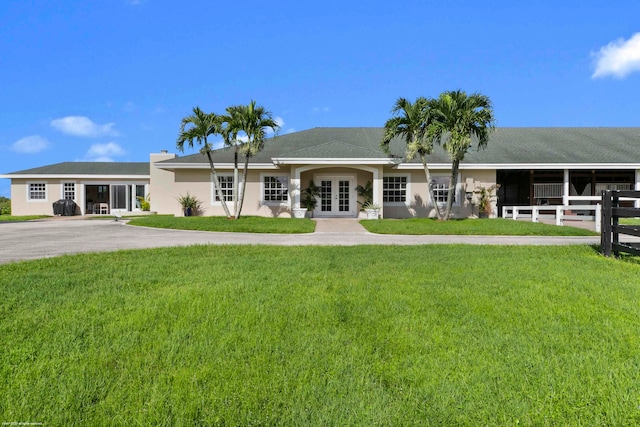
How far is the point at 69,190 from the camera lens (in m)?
26.6

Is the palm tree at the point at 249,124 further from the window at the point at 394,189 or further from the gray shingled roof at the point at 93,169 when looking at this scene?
the gray shingled roof at the point at 93,169

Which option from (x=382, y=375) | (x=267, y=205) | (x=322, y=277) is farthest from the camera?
(x=267, y=205)

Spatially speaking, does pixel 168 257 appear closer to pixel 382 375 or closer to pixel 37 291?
pixel 37 291

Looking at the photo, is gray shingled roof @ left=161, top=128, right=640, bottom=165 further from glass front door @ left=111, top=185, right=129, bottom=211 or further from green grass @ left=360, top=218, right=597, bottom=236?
glass front door @ left=111, top=185, right=129, bottom=211

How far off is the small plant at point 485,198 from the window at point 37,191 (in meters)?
28.3

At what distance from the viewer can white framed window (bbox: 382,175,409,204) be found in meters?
21.5

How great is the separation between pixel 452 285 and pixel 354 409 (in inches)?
129

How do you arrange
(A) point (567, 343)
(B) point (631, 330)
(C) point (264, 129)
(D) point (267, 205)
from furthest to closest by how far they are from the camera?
1. (D) point (267, 205)
2. (C) point (264, 129)
3. (B) point (631, 330)
4. (A) point (567, 343)

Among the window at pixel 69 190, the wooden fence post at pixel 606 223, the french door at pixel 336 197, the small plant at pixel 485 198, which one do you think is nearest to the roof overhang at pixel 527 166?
the small plant at pixel 485 198

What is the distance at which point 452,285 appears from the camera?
5.22m

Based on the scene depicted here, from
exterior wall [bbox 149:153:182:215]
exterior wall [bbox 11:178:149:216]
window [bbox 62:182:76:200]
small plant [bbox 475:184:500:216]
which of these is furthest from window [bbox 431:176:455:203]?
window [bbox 62:182:76:200]

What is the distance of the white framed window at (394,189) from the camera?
21.5 metres

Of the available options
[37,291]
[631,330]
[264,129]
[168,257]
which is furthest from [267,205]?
[631,330]

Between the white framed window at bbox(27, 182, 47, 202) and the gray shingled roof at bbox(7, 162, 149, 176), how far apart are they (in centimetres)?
81
